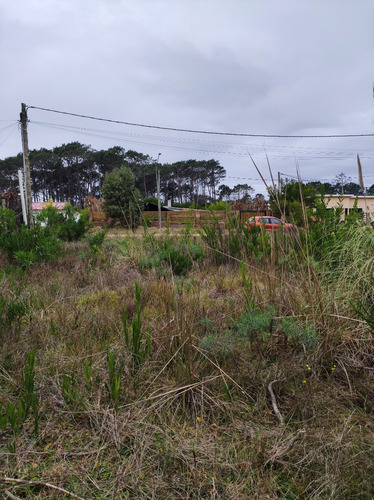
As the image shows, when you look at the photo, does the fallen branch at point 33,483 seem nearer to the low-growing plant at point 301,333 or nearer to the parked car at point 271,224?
the low-growing plant at point 301,333

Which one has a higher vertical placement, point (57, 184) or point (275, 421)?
point (57, 184)

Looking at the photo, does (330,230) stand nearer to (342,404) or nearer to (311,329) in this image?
(311,329)

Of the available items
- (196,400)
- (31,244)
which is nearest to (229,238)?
(31,244)

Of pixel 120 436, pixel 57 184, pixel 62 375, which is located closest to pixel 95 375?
pixel 62 375

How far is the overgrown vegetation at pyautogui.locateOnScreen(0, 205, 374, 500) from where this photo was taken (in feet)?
4.78

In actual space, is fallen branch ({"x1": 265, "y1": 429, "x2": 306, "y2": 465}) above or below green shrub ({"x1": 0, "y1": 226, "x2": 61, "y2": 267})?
below

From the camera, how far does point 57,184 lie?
70000 millimetres

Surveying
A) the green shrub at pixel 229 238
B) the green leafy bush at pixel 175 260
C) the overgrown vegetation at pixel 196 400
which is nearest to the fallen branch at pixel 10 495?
the overgrown vegetation at pixel 196 400

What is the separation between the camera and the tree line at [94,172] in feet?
211

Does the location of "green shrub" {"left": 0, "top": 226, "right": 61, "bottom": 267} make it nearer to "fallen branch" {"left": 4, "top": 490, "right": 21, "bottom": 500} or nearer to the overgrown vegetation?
the overgrown vegetation

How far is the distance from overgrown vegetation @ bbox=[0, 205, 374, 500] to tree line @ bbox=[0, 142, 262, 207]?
200 feet

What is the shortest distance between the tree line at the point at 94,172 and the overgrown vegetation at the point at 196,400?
6087 centimetres

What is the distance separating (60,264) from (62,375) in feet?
13.6

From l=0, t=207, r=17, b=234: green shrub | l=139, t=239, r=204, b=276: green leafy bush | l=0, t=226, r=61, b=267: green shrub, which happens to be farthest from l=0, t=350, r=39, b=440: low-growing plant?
l=0, t=207, r=17, b=234: green shrub
